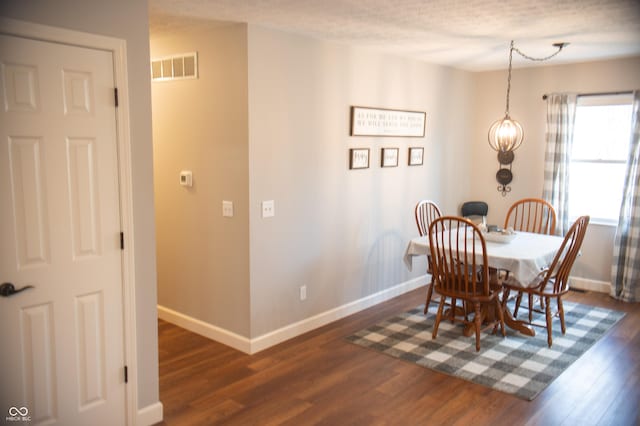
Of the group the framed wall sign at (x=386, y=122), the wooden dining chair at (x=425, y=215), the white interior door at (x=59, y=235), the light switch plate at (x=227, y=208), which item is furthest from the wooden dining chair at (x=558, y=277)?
the white interior door at (x=59, y=235)

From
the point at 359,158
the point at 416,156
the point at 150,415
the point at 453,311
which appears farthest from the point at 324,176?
the point at 150,415

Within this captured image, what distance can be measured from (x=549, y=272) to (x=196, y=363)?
2.73 meters

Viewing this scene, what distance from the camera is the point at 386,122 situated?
16.2ft

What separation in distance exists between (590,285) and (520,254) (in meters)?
2.22

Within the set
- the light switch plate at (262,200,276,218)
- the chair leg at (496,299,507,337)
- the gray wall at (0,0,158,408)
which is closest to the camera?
the gray wall at (0,0,158,408)

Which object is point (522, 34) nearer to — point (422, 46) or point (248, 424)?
point (422, 46)

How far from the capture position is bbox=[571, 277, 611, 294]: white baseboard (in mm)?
5516

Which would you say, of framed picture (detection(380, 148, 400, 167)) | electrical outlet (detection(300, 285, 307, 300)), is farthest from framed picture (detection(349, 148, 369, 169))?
electrical outlet (detection(300, 285, 307, 300))

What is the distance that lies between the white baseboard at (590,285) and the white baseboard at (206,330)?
3.82 metres

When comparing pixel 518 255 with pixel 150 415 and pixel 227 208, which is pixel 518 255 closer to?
pixel 227 208

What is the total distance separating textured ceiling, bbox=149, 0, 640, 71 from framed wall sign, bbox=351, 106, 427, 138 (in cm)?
57

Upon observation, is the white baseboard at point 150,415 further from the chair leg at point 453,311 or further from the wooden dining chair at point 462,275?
the chair leg at point 453,311

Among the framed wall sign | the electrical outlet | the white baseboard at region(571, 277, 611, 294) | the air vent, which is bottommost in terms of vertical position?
the white baseboard at region(571, 277, 611, 294)

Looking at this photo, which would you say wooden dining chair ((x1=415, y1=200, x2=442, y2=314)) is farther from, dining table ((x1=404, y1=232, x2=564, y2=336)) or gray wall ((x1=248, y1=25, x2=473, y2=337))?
dining table ((x1=404, y1=232, x2=564, y2=336))
